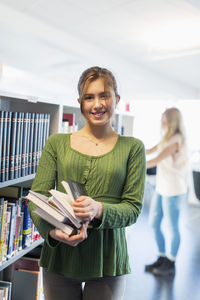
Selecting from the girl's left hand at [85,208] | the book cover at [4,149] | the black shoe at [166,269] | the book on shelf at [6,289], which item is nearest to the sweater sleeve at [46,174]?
the girl's left hand at [85,208]

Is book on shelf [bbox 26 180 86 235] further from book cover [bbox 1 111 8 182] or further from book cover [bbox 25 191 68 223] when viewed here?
book cover [bbox 1 111 8 182]

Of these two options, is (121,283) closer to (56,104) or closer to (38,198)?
(38,198)

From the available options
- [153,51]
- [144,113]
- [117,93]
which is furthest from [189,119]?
[117,93]

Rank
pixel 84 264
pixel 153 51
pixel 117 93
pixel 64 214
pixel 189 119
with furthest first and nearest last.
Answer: pixel 189 119 → pixel 153 51 → pixel 117 93 → pixel 84 264 → pixel 64 214

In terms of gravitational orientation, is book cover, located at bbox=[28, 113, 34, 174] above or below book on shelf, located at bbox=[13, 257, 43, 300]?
above

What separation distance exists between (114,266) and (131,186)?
289 millimetres

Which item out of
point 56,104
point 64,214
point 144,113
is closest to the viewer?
point 64,214

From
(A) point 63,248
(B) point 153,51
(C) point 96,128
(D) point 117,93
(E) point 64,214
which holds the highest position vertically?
(B) point 153,51

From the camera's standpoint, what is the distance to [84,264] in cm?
101

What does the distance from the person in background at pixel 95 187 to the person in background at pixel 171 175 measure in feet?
5.55

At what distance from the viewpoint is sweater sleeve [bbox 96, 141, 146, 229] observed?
953mm

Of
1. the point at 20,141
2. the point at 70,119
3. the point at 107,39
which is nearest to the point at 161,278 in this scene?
the point at 70,119

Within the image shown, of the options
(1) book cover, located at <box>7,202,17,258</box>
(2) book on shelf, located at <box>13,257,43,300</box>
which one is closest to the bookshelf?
(1) book cover, located at <box>7,202,17,258</box>

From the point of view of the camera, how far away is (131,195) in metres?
1.04
